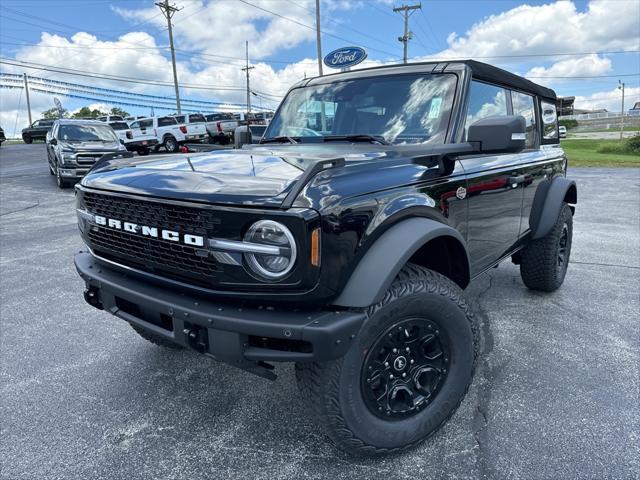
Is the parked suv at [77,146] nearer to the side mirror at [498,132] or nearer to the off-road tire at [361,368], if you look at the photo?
the side mirror at [498,132]

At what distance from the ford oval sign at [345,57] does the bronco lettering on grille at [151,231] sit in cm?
859

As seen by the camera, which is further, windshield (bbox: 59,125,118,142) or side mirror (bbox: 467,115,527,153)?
windshield (bbox: 59,125,118,142)

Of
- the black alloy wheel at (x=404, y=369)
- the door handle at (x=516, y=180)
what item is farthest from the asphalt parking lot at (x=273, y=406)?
the door handle at (x=516, y=180)

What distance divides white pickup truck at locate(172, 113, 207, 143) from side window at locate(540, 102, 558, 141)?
20139mm

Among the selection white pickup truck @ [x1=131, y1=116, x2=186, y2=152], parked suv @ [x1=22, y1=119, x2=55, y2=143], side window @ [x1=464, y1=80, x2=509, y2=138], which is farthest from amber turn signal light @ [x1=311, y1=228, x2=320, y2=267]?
parked suv @ [x1=22, y1=119, x2=55, y2=143]

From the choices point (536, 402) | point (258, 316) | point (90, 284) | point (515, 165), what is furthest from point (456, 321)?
point (90, 284)

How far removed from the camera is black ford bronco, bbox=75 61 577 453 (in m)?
1.78

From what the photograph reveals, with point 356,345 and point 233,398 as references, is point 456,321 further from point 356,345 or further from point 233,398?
point 233,398

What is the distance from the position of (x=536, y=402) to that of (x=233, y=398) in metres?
1.72

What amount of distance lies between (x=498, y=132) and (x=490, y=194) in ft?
1.93

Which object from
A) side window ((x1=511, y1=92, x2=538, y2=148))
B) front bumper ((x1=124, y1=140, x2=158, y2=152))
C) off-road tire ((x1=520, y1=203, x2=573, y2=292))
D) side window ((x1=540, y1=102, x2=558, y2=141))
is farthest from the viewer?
front bumper ((x1=124, y1=140, x2=158, y2=152))

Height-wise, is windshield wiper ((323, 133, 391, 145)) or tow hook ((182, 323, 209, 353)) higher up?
windshield wiper ((323, 133, 391, 145))

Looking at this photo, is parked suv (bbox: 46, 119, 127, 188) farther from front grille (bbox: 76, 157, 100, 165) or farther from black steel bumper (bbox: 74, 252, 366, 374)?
black steel bumper (bbox: 74, 252, 366, 374)

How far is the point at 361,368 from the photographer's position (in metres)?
1.96
